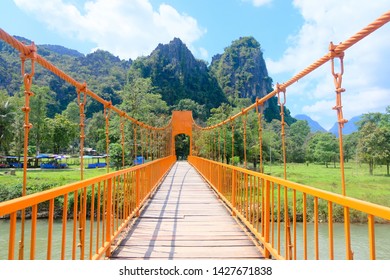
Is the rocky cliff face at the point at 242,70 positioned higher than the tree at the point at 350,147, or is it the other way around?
the rocky cliff face at the point at 242,70

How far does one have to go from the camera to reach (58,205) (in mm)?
15789

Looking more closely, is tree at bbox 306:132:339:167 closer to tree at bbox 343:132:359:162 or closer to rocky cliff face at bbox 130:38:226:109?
tree at bbox 343:132:359:162

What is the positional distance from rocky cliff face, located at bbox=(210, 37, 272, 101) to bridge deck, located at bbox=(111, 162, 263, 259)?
265 feet

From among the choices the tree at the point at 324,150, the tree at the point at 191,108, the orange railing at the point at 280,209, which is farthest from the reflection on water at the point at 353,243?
the tree at the point at 191,108

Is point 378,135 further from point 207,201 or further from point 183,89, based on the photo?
point 183,89

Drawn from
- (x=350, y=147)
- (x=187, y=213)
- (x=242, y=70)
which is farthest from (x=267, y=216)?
(x=242, y=70)

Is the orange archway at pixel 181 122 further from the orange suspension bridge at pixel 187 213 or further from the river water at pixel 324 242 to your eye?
the orange suspension bridge at pixel 187 213

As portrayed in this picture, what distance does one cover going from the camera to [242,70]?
94.4m

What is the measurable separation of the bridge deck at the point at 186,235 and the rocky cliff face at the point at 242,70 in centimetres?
8091

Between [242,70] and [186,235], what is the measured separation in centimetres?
9502

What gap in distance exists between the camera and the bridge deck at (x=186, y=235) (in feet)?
8.63
